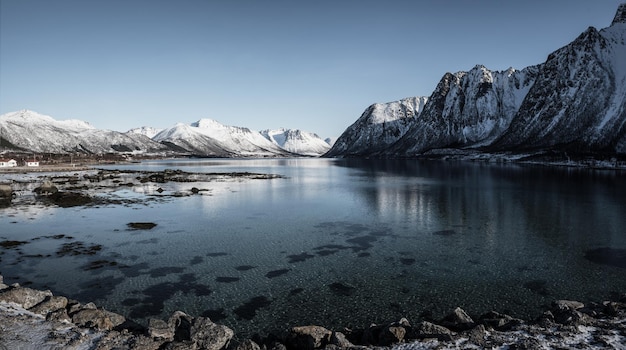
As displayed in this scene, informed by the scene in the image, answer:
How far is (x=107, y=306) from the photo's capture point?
19172 mm

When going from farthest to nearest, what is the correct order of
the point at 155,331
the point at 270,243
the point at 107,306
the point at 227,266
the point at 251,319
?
the point at 270,243, the point at 227,266, the point at 107,306, the point at 251,319, the point at 155,331

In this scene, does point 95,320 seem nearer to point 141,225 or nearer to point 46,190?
point 141,225

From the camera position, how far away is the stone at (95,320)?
14.8 meters

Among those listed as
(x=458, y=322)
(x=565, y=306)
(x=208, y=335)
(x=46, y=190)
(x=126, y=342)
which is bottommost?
(x=458, y=322)

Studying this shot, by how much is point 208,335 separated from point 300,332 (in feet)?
11.8

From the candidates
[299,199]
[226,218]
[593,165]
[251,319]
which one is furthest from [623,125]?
[251,319]

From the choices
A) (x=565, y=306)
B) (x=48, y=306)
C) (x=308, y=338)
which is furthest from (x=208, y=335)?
(x=565, y=306)

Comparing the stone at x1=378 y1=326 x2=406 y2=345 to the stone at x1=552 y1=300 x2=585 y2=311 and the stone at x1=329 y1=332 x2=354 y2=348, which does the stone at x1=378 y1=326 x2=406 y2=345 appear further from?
the stone at x1=552 y1=300 x2=585 y2=311

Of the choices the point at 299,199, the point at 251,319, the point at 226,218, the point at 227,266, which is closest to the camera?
the point at 251,319

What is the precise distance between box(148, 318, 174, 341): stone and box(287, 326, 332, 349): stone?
4.68 metres

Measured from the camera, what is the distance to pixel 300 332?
14492 mm

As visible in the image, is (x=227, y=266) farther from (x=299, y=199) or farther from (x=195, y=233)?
(x=299, y=199)

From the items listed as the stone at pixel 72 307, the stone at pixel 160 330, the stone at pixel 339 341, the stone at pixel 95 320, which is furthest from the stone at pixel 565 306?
the stone at pixel 72 307

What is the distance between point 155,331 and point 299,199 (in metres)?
47.9
